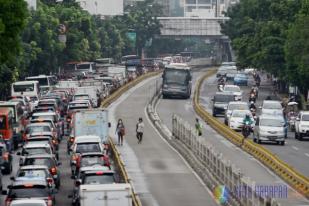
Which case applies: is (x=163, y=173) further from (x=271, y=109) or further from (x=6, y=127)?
(x=271, y=109)

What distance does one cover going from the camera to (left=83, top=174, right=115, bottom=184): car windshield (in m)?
38.9

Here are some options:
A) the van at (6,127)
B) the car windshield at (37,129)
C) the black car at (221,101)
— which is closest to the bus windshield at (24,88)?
the black car at (221,101)

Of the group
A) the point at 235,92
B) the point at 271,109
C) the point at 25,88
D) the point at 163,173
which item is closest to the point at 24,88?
the point at 25,88

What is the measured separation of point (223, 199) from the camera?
41.8 metres

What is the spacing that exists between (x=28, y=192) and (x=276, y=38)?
77.8 m

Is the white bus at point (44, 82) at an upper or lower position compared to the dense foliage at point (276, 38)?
lower

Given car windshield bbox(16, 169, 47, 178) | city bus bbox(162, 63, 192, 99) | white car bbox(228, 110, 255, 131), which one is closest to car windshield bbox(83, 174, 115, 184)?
car windshield bbox(16, 169, 47, 178)

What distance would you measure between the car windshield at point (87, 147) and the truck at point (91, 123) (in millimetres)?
9223

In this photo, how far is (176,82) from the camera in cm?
10688

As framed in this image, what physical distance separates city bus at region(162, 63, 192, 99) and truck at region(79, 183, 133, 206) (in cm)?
7348

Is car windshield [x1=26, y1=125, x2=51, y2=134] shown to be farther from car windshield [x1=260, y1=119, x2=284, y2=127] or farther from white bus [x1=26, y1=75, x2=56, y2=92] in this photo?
white bus [x1=26, y1=75, x2=56, y2=92]

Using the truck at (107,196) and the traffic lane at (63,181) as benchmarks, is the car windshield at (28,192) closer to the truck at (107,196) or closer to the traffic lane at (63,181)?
the truck at (107,196)

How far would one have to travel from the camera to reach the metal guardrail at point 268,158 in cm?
4466

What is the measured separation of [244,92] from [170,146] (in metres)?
55.0
